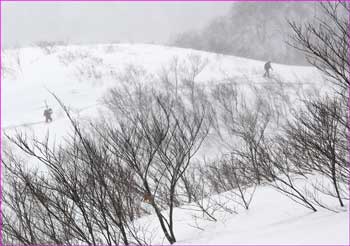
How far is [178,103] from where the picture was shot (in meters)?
23.9

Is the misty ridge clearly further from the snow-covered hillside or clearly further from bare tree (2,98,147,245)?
bare tree (2,98,147,245)

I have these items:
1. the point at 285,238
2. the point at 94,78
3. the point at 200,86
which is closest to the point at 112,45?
the point at 94,78

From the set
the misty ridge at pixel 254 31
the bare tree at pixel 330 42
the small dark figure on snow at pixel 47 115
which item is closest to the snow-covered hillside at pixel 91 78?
the small dark figure on snow at pixel 47 115

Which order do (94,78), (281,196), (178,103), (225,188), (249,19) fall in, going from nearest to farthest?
(281,196) < (225,188) < (178,103) < (94,78) < (249,19)

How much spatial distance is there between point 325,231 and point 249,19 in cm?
5668

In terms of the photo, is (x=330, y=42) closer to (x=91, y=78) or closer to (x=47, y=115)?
(x=47, y=115)

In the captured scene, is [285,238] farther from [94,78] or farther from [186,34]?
[186,34]

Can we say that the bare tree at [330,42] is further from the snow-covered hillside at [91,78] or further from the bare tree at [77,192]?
the snow-covered hillside at [91,78]

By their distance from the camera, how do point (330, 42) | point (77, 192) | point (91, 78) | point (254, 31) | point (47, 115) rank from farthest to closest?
point (254, 31)
point (91, 78)
point (47, 115)
point (77, 192)
point (330, 42)

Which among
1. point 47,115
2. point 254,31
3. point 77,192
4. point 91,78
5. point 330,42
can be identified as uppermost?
point 254,31

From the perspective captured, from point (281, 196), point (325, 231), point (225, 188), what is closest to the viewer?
point (325, 231)

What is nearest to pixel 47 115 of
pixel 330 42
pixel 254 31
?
pixel 330 42

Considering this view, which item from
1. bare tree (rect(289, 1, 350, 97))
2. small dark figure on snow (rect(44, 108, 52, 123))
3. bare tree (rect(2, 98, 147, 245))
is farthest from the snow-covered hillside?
bare tree (rect(289, 1, 350, 97))

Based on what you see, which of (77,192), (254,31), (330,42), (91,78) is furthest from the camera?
(254,31)
